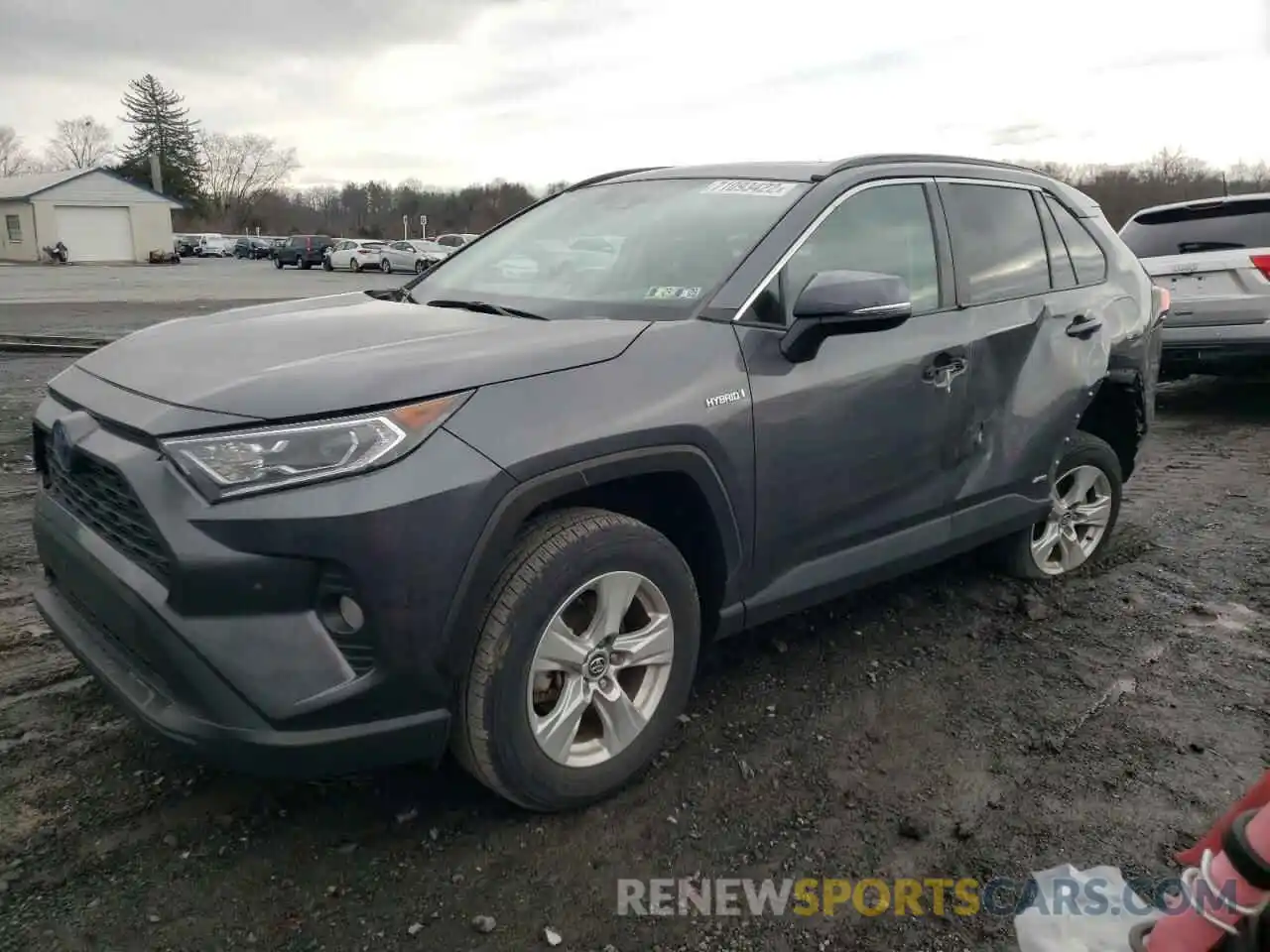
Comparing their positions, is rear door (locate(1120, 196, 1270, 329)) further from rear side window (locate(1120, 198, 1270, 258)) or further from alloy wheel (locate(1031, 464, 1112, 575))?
alloy wheel (locate(1031, 464, 1112, 575))

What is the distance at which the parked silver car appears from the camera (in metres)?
7.82

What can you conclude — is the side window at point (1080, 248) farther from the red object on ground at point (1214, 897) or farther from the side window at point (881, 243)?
the red object on ground at point (1214, 897)

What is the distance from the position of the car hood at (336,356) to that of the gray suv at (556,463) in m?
0.01

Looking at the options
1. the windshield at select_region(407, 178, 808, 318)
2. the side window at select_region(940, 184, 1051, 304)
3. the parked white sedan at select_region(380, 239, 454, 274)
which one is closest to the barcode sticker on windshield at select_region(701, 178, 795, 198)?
the windshield at select_region(407, 178, 808, 318)

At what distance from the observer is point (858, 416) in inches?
127

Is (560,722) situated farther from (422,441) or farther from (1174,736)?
(1174,736)

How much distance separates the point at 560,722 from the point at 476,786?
437 millimetres

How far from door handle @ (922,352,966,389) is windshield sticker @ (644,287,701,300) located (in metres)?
0.88

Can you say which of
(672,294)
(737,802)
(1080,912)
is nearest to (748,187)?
(672,294)

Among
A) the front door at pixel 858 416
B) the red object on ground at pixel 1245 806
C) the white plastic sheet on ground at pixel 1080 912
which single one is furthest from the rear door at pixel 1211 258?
the red object on ground at pixel 1245 806

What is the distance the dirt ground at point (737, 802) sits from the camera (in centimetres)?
240

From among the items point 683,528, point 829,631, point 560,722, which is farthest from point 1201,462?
point 560,722

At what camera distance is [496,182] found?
82.2m

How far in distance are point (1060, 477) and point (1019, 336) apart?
0.82 metres
